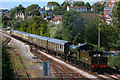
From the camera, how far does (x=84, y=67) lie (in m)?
20.4

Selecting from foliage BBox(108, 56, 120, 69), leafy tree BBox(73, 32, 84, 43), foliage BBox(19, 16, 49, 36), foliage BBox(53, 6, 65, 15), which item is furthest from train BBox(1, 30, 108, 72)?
Result: foliage BBox(53, 6, 65, 15)

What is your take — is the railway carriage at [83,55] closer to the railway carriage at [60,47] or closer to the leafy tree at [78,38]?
the railway carriage at [60,47]

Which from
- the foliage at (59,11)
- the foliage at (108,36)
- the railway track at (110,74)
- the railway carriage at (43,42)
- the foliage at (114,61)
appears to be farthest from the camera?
the foliage at (59,11)

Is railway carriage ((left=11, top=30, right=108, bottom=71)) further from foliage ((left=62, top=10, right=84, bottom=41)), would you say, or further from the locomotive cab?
foliage ((left=62, top=10, right=84, bottom=41))

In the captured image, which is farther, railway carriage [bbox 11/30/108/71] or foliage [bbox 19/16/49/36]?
foliage [bbox 19/16/49/36]

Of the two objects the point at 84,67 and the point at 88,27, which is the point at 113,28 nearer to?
the point at 88,27

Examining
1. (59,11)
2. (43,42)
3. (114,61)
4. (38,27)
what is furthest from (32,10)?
(114,61)

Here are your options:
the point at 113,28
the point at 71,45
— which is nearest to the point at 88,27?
the point at 113,28

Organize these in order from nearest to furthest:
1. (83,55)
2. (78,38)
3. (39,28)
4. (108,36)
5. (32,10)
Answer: (83,55)
(108,36)
(78,38)
(39,28)
(32,10)

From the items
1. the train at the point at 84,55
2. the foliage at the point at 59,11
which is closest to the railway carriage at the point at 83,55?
the train at the point at 84,55

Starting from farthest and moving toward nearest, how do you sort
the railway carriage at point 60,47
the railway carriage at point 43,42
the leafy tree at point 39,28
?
the leafy tree at point 39,28 → the railway carriage at point 43,42 → the railway carriage at point 60,47

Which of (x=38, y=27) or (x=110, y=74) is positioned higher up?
(x=38, y=27)

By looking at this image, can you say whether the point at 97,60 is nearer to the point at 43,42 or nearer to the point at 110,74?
the point at 110,74

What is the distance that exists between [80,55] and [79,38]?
1963 cm
